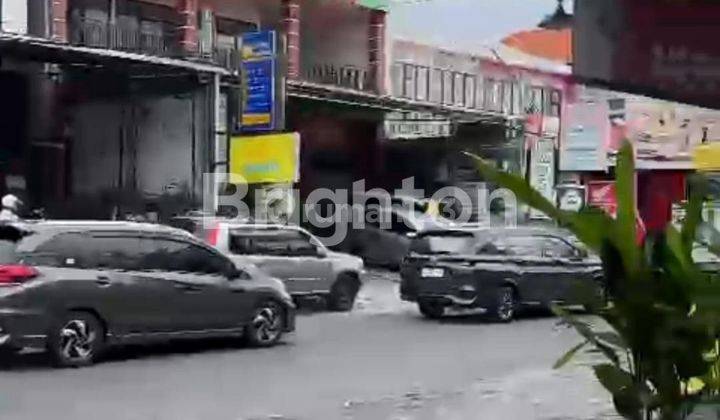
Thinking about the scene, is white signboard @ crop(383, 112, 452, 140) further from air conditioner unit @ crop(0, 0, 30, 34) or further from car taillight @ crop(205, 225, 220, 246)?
→ car taillight @ crop(205, 225, 220, 246)

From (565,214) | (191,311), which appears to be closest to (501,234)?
(191,311)

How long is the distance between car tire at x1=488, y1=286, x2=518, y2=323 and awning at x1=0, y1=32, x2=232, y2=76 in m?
8.24

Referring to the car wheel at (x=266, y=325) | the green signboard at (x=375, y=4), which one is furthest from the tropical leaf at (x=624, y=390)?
the green signboard at (x=375, y=4)

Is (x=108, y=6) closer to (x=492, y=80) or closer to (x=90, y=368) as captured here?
(x=492, y=80)

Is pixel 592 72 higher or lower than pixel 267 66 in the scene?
lower

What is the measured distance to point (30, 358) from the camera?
12.6 m

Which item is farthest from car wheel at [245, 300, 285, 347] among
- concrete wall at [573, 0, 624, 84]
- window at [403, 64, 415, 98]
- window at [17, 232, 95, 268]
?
window at [403, 64, 415, 98]

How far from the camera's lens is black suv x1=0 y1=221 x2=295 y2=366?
11.6 meters

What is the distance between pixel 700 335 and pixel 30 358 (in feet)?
34.4

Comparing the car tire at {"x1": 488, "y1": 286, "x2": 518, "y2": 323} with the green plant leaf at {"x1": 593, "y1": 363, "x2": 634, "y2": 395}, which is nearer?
the green plant leaf at {"x1": 593, "y1": 363, "x2": 634, "y2": 395}

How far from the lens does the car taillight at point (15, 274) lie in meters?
11.5

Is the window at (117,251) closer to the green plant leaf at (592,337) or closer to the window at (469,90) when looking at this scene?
the green plant leaf at (592,337)

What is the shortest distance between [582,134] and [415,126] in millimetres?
5190

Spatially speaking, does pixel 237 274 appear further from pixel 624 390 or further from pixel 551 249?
pixel 624 390
